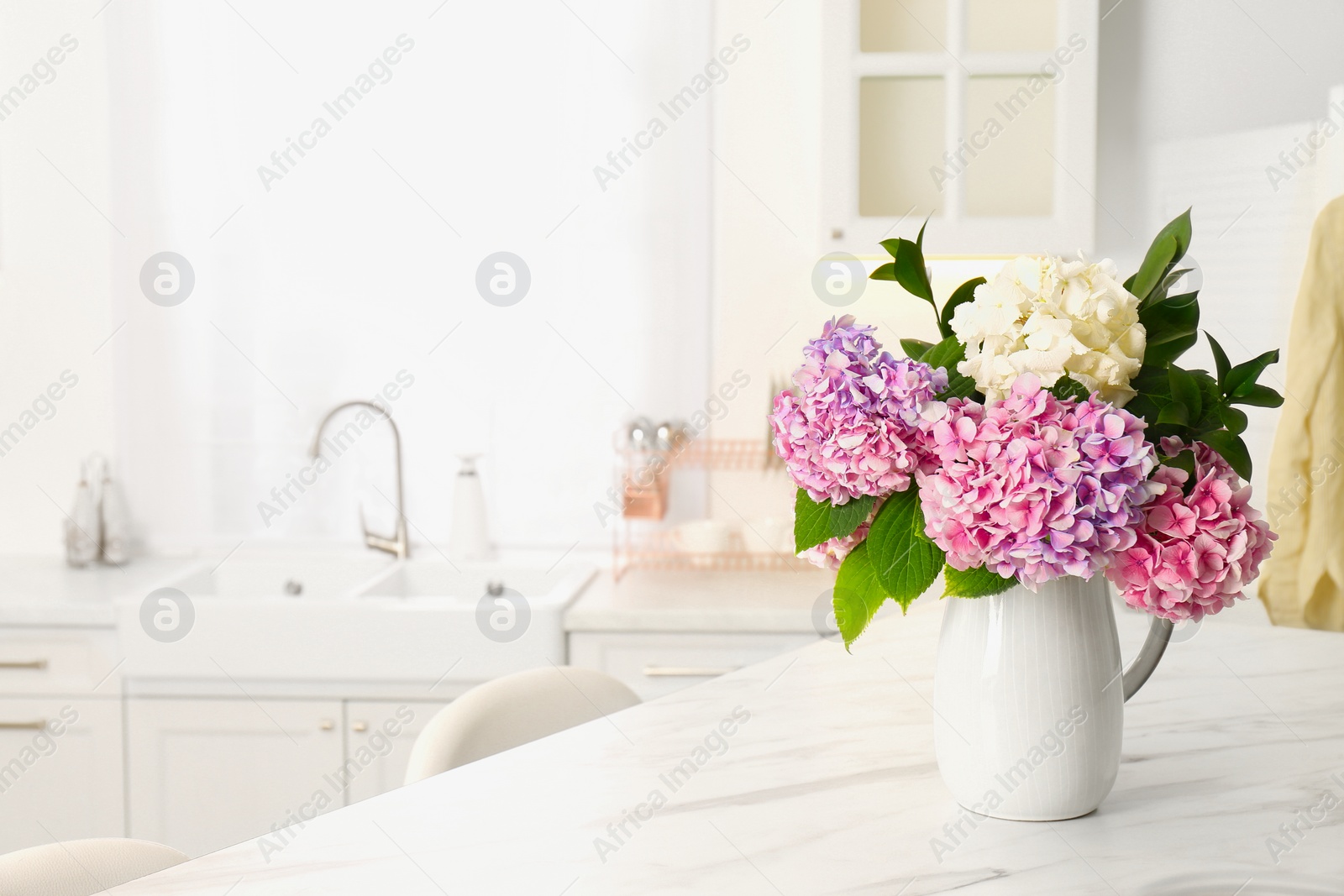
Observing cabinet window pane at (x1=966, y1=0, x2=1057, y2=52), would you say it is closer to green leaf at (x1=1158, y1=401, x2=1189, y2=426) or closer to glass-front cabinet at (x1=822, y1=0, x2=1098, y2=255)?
glass-front cabinet at (x1=822, y1=0, x2=1098, y2=255)

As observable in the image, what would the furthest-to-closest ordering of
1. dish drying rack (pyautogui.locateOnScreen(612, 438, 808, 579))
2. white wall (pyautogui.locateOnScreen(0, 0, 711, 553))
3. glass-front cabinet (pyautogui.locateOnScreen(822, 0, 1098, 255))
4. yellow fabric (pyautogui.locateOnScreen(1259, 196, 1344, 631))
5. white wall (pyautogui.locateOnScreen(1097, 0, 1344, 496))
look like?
white wall (pyautogui.locateOnScreen(0, 0, 711, 553))
dish drying rack (pyautogui.locateOnScreen(612, 438, 808, 579))
white wall (pyautogui.locateOnScreen(1097, 0, 1344, 496))
glass-front cabinet (pyautogui.locateOnScreen(822, 0, 1098, 255))
yellow fabric (pyautogui.locateOnScreen(1259, 196, 1344, 631))

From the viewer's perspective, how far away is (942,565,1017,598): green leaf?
81 centimetres

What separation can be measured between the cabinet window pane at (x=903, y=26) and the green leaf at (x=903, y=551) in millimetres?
1603

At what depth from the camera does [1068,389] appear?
30.2 inches

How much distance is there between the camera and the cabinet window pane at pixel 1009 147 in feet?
7.06

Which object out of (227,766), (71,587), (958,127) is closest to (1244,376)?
(958,127)

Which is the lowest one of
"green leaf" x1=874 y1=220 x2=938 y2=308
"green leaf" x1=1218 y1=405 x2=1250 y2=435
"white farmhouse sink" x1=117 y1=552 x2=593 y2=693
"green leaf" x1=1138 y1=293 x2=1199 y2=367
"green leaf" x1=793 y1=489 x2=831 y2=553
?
"white farmhouse sink" x1=117 y1=552 x2=593 y2=693

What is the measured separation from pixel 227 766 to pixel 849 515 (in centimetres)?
170

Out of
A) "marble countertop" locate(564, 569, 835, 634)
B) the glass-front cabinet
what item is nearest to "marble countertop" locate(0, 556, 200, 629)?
"marble countertop" locate(564, 569, 835, 634)

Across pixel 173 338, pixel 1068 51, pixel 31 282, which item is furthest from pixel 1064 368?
pixel 31 282

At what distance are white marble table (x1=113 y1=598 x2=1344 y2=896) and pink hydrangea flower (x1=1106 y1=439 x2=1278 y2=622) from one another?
7.6 inches

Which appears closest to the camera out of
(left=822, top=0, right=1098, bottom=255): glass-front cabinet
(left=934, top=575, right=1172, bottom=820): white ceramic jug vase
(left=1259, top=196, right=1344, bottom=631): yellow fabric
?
(left=934, top=575, right=1172, bottom=820): white ceramic jug vase

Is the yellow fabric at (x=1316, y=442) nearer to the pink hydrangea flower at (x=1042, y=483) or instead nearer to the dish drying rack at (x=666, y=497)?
the dish drying rack at (x=666, y=497)

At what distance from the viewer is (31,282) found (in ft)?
8.57
